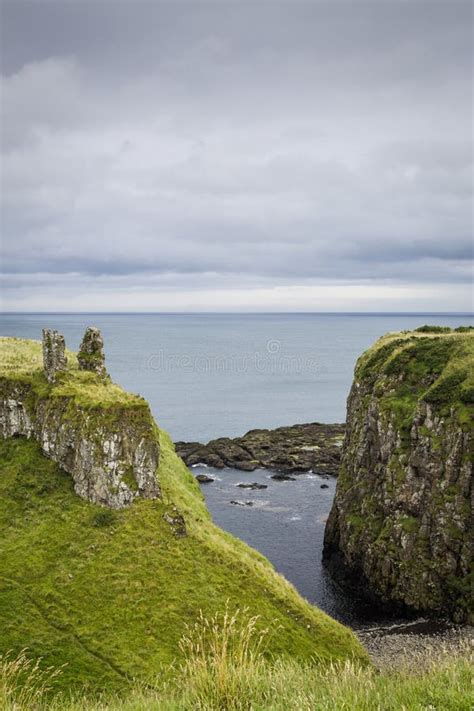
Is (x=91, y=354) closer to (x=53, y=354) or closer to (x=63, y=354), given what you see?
(x=63, y=354)

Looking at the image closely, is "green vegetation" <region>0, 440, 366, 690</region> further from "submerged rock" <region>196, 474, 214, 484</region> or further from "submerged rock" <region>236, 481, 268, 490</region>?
"submerged rock" <region>196, 474, 214, 484</region>

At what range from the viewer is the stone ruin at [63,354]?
51.5 metres

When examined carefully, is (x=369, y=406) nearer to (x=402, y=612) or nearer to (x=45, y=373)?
(x=402, y=612)

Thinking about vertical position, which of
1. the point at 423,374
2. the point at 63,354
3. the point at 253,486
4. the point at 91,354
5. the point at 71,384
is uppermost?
the point at 63,354

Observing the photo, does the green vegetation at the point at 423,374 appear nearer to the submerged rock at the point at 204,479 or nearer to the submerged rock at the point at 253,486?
the submerged rock at the point at 253,486

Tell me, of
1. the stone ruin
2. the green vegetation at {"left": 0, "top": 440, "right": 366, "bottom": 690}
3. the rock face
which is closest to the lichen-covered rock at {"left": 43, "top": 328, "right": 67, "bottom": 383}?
the stone ruin

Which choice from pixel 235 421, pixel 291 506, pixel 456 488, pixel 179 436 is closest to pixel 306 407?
pixel 235 421

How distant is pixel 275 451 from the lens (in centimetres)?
11000

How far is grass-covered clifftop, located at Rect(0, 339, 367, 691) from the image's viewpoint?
1323 inches

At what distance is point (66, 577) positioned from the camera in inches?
1503

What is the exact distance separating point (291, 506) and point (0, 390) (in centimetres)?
4556

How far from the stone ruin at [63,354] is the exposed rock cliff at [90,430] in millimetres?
296

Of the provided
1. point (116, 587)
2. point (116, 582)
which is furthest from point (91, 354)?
point (116, 587)

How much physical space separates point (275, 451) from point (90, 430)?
69011 mm
